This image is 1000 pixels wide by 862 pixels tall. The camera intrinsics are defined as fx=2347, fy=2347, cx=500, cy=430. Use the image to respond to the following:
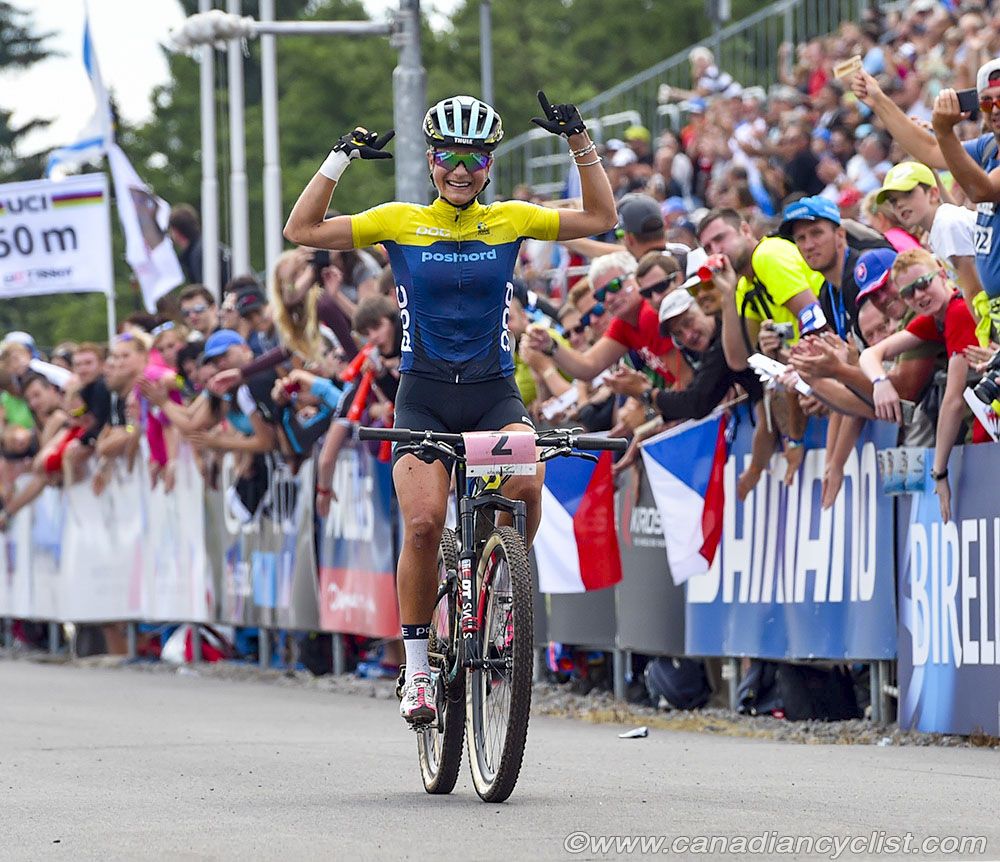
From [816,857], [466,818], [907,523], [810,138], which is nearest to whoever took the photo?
[816,857]

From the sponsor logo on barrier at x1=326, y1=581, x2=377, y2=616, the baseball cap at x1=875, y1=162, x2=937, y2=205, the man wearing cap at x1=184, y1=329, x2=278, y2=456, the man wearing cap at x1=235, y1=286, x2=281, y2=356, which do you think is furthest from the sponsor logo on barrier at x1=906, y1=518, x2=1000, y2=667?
the man wearing cap at x1=235, y1=286, x2=281, y2=356

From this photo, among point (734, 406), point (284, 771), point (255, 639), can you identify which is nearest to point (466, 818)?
point (284, 771)

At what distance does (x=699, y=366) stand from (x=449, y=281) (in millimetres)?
4029

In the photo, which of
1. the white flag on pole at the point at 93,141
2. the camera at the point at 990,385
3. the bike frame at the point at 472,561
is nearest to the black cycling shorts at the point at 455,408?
the bike frame at the point at 472,561

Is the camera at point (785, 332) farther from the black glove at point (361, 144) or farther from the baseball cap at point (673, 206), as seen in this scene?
the baseball cap at point (673, 206)

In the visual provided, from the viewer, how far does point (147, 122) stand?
6788 cm

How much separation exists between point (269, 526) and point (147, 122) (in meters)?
51.6

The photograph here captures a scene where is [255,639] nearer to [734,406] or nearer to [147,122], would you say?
[734,406]

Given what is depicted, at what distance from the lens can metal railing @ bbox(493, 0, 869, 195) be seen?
2836 cm

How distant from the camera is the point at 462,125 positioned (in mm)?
8664

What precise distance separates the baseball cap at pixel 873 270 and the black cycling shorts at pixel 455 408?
3022 mm

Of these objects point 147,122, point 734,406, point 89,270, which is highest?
point 147,122

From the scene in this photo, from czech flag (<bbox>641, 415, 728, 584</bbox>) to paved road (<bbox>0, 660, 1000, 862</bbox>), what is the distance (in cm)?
108

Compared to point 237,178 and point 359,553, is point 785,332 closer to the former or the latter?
point 359,553
